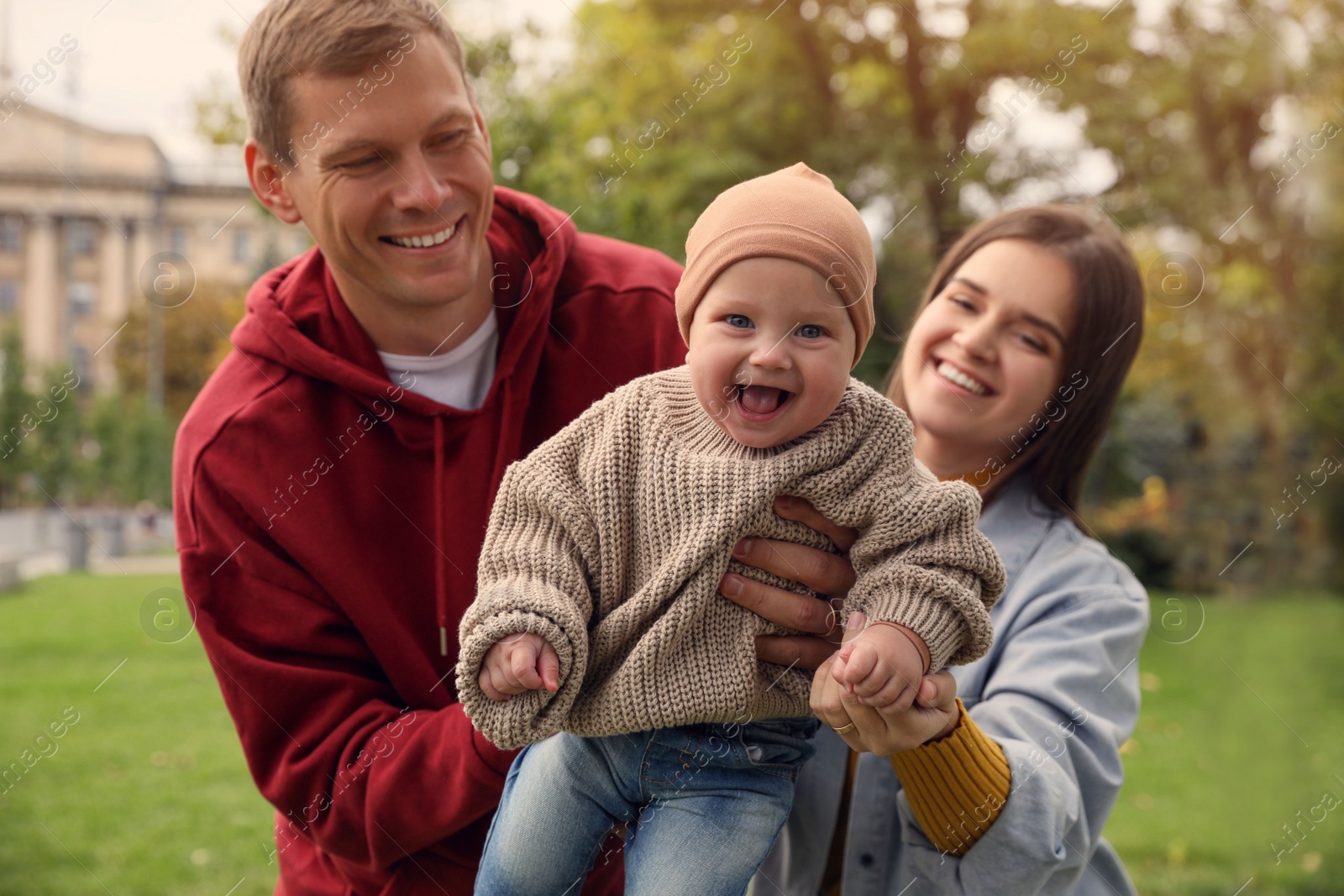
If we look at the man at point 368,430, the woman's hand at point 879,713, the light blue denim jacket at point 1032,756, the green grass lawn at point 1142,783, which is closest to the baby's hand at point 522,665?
the woman's hand at point 879,713

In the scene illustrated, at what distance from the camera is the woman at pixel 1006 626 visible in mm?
1923

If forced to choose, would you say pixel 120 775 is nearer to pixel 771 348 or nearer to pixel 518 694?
pixel 518 694

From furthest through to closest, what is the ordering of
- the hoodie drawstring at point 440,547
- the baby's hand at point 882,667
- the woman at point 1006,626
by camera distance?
the hoodie drawstring at point 440,547, the woman at point 1006,626, the baby's hand at point 882,667

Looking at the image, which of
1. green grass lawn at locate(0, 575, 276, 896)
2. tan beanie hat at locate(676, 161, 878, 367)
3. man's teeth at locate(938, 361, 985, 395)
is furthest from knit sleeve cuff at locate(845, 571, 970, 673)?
green grass lawn at locate(0, 575, 276, 896)

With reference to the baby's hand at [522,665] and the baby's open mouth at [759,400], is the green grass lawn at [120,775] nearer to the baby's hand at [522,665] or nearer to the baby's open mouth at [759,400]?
the baby's hand at [522,665]

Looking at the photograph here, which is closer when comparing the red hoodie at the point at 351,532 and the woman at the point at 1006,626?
the woman at the point at 1006,626

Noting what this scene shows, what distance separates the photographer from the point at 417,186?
2.32 metres

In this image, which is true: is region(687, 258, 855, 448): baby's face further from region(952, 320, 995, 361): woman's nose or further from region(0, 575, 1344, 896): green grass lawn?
region(0, 575, 1344, 896): green grass lawn

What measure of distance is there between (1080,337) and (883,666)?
1.19 m

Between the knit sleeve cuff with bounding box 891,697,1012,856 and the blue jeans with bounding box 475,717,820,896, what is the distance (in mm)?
241

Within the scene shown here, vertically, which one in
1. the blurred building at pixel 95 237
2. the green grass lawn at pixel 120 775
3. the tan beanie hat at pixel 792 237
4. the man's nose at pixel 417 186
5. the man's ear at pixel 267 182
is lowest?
the blurred building at pixel 95 237

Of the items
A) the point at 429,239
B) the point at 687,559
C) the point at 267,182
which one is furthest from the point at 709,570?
the point at 267,182

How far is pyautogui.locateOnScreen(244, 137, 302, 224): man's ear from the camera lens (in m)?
2.53

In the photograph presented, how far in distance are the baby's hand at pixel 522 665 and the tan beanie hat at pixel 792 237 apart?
1.93 feet
